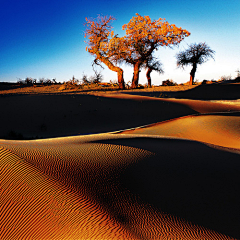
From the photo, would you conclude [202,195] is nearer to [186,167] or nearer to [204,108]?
[186,167]

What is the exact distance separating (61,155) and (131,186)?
2.94 feet

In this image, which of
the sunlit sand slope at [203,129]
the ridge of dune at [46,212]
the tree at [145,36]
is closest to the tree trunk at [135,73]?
the tree at [145,36]

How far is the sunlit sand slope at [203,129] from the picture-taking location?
16.5 ft

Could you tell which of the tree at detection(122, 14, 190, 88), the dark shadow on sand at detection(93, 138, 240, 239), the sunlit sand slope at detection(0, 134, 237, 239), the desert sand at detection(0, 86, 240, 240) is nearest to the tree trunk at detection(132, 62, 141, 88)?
the tree at detection(122, 14, 190, 88)

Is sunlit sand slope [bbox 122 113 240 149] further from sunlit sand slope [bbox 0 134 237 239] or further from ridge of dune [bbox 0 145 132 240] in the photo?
ridge of dune [bbox 0 145 132 240]

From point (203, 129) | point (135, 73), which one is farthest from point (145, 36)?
point (203, 129)

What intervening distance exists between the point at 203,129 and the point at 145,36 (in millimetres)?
15532

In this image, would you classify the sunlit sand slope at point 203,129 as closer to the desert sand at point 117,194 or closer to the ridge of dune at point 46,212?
the desert sand at point 117,194

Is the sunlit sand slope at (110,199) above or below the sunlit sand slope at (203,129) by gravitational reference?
above

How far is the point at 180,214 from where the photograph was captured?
5.27ft

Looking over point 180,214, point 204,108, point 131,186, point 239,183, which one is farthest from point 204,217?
point 204,108

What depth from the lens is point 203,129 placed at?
19.1ft

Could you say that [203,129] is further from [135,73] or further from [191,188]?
[135,73]

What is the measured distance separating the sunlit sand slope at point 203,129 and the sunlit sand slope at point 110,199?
114 inches
